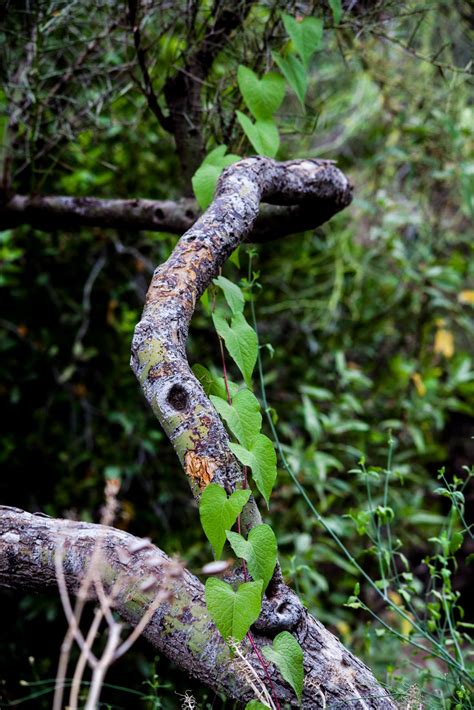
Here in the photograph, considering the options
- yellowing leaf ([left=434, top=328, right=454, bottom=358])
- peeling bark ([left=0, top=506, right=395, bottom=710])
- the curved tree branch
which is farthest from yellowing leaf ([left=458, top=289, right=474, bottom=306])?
peeling bark ([left=0, top=506, right=395, bottom=710])

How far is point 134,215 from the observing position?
171 cm

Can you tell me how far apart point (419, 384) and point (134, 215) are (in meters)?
1.84

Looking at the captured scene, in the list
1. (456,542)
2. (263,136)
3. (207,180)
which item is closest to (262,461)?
(456,542)

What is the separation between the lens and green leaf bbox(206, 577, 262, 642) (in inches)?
31.3

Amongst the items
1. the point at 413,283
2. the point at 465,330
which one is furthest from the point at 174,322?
the point at 465,330

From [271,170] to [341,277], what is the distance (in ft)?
5.91

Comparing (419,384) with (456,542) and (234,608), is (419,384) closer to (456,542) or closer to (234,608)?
(456,542)

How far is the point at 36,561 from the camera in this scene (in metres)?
0.94

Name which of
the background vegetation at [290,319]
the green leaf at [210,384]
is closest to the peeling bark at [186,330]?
the green leaf at [210,384]

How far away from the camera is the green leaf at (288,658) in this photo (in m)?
0.83

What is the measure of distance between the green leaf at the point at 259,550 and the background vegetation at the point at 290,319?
3.41 feet

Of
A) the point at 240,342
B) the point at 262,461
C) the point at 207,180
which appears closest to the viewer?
the point at 262,461

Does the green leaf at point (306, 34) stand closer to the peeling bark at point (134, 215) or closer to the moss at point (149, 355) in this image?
the peeling bark at point (134, 215)

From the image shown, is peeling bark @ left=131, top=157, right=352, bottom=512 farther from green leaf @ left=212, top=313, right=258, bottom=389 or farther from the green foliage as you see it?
the green foliage
